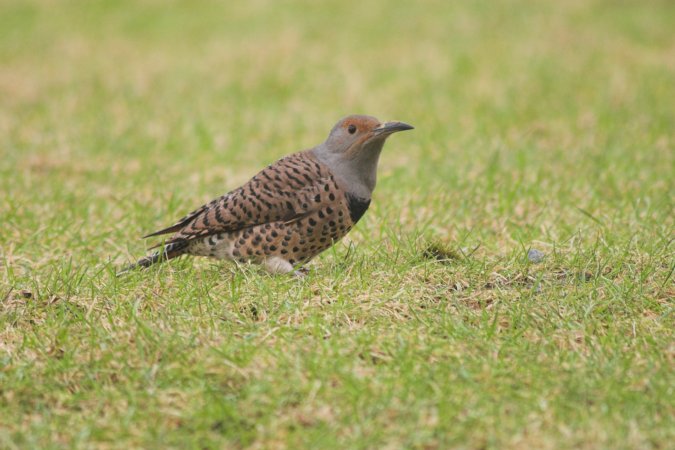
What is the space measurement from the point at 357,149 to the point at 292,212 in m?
0.57

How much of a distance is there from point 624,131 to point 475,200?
288 cm

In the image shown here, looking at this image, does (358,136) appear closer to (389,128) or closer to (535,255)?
(389,128)

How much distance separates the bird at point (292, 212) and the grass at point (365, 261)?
180 millimetres

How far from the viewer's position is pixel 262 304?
4824mm

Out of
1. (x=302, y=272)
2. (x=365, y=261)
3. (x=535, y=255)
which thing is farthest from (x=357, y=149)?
(x=535, y=255)

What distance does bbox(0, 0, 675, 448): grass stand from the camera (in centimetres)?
385

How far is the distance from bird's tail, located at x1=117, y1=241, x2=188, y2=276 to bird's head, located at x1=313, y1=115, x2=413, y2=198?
102 centimetres

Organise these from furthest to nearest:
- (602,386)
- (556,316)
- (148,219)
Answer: (148,219) < (556,316) < (602,386)

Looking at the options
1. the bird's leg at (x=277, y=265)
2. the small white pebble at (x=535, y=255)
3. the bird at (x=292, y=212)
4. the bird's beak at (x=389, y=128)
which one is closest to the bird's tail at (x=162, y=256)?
the bird at (x=292, y=212)

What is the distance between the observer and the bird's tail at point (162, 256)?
215 inches

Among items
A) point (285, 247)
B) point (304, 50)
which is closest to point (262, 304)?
point (285, 247)

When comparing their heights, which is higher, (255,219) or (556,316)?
(255,219)

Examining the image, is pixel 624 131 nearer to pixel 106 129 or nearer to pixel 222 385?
pixel 106 129

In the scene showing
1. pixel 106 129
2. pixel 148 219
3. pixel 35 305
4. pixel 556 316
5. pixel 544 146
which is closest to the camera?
pixel 556 316
